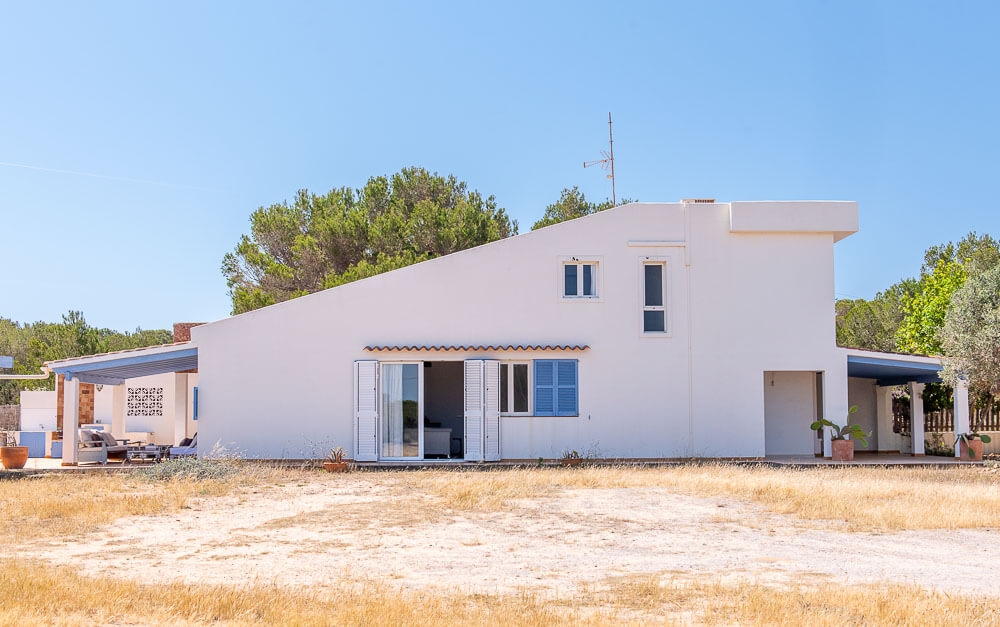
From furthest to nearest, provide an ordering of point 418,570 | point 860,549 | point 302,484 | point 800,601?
point 302,484, point 860,549, point 418,570, point 800,601

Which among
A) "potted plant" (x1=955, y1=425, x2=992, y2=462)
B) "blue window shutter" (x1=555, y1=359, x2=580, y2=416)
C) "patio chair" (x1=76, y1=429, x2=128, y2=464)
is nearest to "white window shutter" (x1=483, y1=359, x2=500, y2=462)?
"blue window shutter" (x1=555, y1=359, x2=580, y2=416)

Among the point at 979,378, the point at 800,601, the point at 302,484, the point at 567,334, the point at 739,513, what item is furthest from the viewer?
the point at 567,334

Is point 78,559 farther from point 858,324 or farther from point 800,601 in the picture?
point 858,324

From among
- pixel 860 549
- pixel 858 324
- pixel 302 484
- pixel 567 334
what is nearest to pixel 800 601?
pixel 860 549

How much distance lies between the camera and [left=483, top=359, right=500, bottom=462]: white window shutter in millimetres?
19094

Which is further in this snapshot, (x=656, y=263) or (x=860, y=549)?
(x=656, y=263)

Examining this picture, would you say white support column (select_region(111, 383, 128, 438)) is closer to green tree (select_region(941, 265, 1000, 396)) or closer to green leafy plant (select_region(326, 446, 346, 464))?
green leafy plant (select_region(326, 446, 346, 464))

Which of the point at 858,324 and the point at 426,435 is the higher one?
the point at 858,324

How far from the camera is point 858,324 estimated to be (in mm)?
41562

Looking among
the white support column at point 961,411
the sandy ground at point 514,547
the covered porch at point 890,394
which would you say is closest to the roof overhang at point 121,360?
the sandy ground at point 514,547

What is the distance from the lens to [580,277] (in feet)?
64.3

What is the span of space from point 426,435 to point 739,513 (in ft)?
30.7

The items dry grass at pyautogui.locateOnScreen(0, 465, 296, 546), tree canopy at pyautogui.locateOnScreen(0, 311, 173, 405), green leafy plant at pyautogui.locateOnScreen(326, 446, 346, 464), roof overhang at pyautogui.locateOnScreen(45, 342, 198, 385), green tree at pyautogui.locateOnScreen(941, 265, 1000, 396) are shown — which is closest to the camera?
dry grass at pyautogui.locateOnScreen(0, 465, 296, 546)

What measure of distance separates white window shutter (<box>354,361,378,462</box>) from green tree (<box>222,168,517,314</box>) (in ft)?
24.6
